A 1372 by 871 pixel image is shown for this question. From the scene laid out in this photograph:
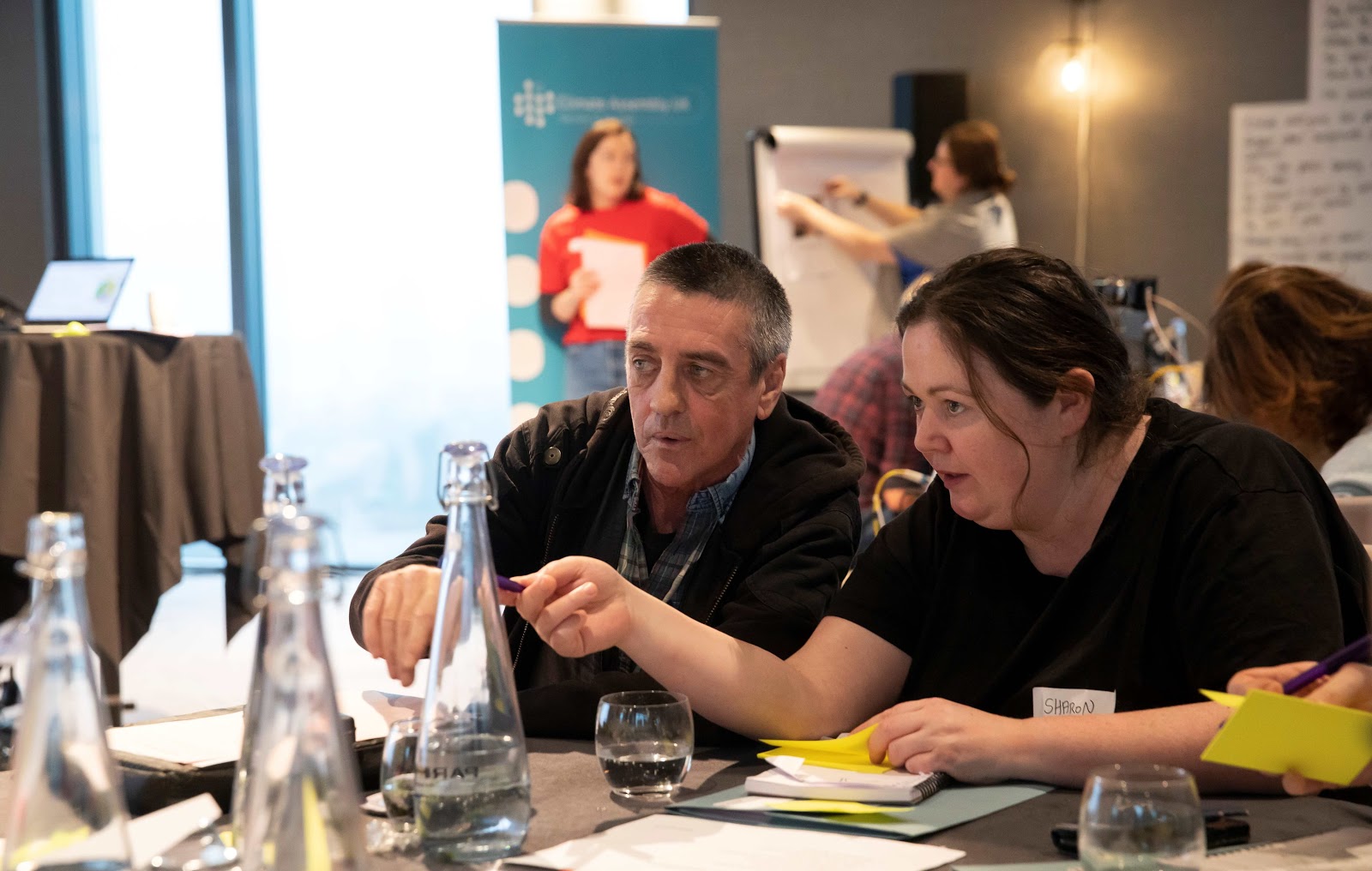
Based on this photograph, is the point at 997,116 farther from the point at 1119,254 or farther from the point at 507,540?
the point at 507,540

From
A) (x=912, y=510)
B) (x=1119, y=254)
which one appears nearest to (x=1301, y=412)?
(x=912, y=510)

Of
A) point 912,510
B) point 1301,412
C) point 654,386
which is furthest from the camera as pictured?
point 1301,412

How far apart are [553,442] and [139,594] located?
2198 millimetres

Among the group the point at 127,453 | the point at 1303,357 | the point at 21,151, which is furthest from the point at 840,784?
the point at 21,151

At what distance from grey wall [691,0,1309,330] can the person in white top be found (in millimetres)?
986

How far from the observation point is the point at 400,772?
1.05m

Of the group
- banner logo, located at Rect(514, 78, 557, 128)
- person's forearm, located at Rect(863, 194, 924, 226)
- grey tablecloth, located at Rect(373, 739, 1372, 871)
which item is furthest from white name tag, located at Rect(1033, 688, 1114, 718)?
person's forearm, located at Rect(863, 194, 924, 226)

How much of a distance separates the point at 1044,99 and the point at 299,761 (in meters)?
6.33

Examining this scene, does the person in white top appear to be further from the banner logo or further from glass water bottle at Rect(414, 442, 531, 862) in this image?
glass water bottle at Rect(414, 442, 531, 862)

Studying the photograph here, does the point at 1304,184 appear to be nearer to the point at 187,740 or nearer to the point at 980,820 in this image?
the point at 980,820

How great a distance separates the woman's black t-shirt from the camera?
4.52 ft

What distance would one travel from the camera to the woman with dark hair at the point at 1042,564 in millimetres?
1394

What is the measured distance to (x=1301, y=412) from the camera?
2.59 meters

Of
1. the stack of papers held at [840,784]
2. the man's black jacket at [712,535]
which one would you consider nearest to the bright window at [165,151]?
the man's black jacket at [712,535]
